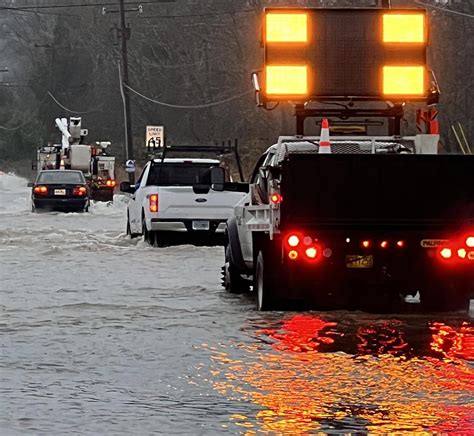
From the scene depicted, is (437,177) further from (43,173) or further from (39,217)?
(43,173)

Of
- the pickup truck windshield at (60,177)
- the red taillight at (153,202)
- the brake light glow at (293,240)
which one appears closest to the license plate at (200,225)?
the red taillight at (153,202)

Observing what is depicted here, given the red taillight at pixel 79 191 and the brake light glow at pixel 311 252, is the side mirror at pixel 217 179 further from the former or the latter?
the red taillight at pixel 79 191

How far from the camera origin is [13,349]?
11930mm

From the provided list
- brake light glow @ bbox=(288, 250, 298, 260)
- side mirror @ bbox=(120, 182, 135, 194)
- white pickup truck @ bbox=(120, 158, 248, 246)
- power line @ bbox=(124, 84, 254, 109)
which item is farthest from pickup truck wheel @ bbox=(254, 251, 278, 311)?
power line @ bbox=(124, 84, 254, 109)

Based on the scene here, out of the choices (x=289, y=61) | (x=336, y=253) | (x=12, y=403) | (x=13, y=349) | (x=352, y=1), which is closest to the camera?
(x=12, y=403)

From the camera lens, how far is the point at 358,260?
555 inches

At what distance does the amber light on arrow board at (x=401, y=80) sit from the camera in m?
18.1

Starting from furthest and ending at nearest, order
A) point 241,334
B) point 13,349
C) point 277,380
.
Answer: point 241,334 < point 13,349 < point 277,380

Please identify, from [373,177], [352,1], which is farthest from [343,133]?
[352,1]

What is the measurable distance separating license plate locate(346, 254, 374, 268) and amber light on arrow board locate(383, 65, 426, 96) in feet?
15.1

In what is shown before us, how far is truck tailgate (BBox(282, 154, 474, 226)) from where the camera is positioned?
46.4 ft

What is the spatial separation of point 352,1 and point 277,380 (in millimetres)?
52887

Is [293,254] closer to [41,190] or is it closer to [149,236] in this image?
[149,236]

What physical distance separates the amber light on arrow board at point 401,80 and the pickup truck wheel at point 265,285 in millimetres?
4198
